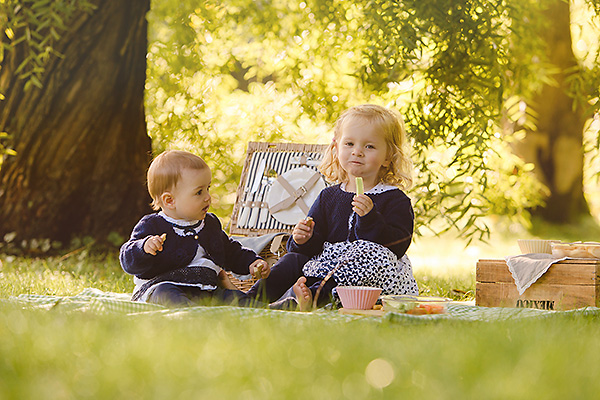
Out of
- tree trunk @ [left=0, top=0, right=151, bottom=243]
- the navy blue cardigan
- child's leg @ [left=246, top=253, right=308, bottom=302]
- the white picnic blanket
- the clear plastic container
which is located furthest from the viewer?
tree trunk @ [left=0, top=0, right=151, bottom=243]

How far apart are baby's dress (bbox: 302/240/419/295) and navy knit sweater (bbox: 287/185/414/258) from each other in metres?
0.05

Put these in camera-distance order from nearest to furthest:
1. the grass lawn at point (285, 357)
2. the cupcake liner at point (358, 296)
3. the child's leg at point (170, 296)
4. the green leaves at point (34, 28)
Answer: the grass lawn at point (285, 357) < the cupcake liner at point (358, 296) < the child's leg at point (170, 296) < the green leaves at point (34, 28)

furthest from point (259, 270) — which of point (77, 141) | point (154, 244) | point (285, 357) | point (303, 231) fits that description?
point (77, 141)

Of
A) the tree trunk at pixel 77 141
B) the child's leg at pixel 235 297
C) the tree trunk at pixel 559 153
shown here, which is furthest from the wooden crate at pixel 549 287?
the tree trunk at pixel 559 153

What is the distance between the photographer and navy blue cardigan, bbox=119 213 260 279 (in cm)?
295

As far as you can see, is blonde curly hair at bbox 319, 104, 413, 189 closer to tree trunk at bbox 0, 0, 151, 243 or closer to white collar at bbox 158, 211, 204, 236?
white collar at bbox 158, 211, 204, 236

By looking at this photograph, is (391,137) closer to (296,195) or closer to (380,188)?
(380,188)

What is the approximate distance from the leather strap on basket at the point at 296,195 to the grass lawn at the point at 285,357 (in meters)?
1.70

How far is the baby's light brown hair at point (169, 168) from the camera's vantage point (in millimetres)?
3023

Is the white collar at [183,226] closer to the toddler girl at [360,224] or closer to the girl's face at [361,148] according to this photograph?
the toddler girl at [360,224]

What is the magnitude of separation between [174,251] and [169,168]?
34cm

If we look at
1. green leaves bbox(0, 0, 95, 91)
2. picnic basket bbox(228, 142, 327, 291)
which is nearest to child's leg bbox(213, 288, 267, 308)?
picnic basket bbox(228, 142, 327, 291)

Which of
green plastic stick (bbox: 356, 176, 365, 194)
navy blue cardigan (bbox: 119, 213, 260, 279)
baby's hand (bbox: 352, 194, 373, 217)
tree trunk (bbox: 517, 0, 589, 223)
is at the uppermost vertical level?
tree trunk (bbox: 517, 0, 589, 223)

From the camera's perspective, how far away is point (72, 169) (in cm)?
494
